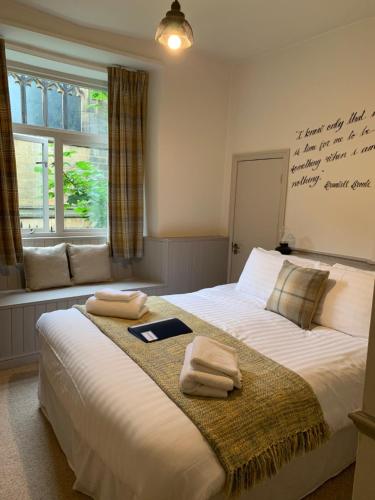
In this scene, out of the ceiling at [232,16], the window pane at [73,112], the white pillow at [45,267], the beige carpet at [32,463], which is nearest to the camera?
the beige carpet at [32,463]

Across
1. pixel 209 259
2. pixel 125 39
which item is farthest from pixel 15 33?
pixel 209 259

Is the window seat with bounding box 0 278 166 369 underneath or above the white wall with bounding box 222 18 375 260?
underneath

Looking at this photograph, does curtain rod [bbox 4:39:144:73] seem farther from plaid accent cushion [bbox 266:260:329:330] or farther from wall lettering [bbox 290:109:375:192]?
plaid accent cushion [bbox 266:260:329:330]

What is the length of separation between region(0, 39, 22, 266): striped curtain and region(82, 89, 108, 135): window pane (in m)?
0.88

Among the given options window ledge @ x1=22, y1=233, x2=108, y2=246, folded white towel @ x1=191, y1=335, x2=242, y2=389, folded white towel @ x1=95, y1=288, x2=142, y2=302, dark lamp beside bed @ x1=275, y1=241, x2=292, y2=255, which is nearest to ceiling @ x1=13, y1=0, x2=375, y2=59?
dark lamp beside bed @ x1=275, y1=241, x2=292, y2=255

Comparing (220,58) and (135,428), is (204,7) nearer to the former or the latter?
(220,58)

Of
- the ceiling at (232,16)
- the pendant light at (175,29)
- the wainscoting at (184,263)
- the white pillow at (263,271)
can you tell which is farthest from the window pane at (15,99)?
the white pillow at (263,271)

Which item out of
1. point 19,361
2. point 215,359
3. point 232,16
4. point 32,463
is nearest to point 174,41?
point 232,16

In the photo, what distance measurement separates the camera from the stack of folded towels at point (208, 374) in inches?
59.3

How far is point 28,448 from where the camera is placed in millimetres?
2096

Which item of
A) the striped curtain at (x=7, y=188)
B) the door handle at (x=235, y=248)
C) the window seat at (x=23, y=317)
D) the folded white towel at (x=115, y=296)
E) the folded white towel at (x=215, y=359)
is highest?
the striped curtain at (x=7, y=188)

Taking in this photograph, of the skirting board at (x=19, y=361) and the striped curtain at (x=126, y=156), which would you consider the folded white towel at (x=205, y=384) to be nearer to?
the skirting board at (x=19, y=361)

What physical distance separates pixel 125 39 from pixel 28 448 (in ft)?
11.5

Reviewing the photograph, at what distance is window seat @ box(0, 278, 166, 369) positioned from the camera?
2.97m
